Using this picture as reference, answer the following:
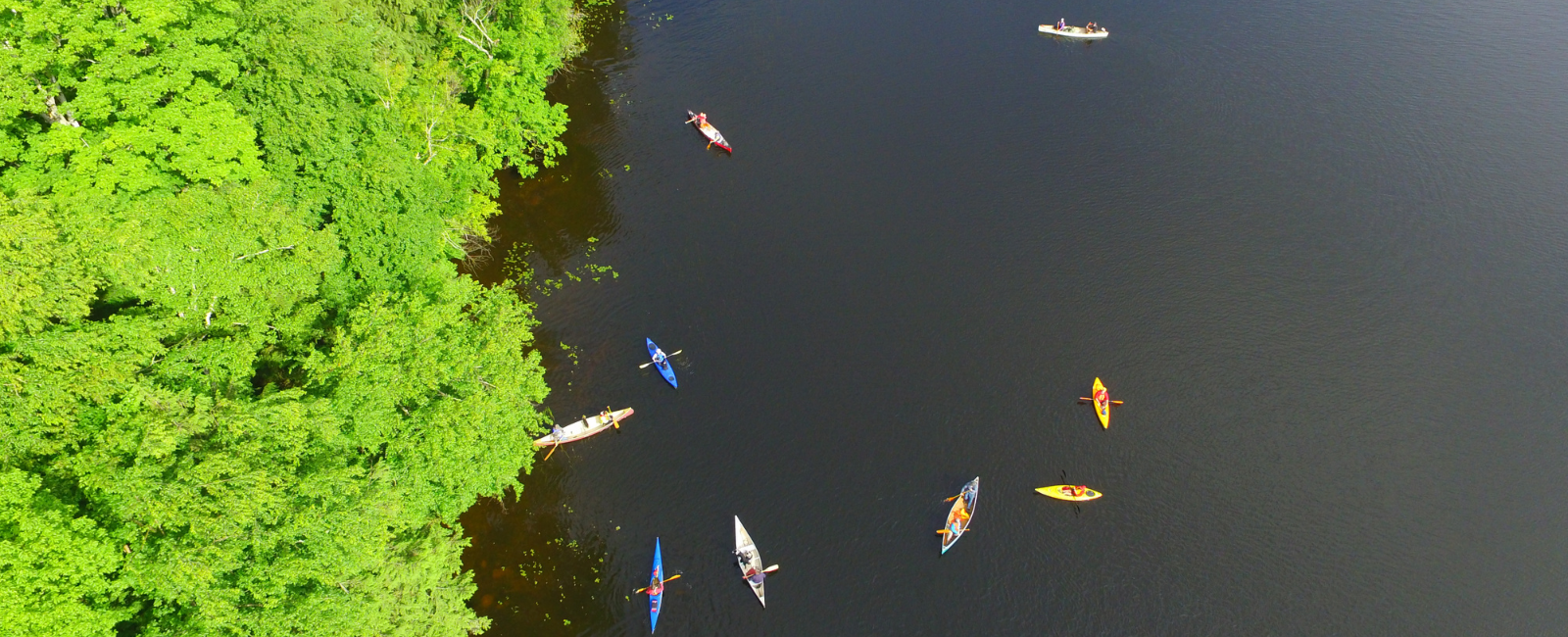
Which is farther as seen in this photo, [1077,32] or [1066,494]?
[1077,32]

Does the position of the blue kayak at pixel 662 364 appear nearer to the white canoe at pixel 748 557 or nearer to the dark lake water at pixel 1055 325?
the dark lake water at pixel 1055 325

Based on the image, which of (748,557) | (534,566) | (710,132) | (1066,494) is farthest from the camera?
(710,132)

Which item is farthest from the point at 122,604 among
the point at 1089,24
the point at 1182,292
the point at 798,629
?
the point at 1089,24

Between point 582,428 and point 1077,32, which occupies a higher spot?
point 1077,32

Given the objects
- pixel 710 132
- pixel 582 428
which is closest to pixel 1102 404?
pixel 582 428

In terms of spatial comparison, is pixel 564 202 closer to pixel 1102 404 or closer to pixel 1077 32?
pixel 1102 404

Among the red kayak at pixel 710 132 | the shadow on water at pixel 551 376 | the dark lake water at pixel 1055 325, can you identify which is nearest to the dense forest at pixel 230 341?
the shadow on water at pixel 551 376

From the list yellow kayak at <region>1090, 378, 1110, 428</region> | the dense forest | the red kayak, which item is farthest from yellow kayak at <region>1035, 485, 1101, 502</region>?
the red kayak
